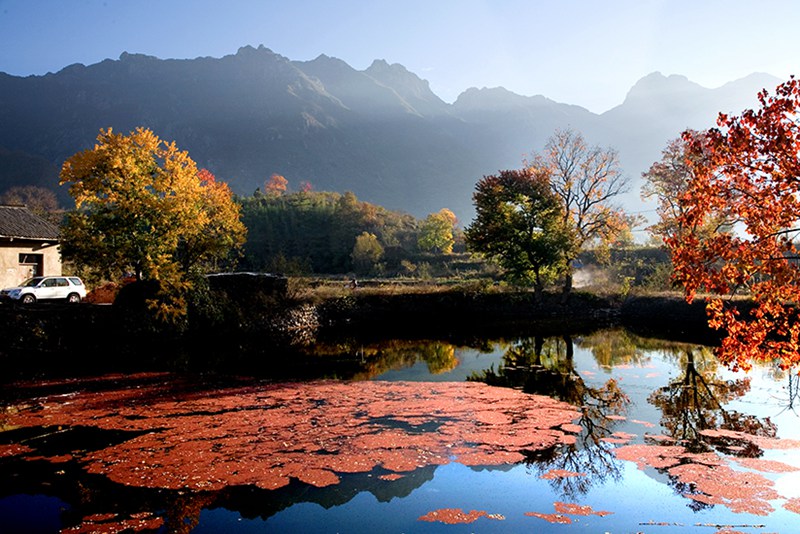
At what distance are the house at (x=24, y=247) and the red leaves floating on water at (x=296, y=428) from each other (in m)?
19.2

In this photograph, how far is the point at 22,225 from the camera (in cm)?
3045

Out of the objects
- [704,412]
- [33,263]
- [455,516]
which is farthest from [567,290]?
[33,263]

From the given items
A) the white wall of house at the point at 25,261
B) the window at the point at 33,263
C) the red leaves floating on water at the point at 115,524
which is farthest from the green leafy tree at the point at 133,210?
the red leaves floating on water at the point at 115,524

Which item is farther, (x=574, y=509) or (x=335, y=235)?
(x=335, y=235)

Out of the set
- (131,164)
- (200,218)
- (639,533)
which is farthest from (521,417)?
(131,164)

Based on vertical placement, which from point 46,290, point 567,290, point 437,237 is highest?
point 437,237

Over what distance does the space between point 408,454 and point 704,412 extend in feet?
24.8

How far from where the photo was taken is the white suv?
85.2ft

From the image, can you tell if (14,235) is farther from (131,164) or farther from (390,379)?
(390,379)

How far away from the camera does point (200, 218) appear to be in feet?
81.5

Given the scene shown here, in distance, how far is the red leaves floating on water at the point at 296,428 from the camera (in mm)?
9164

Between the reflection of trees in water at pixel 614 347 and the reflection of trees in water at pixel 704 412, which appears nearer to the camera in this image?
the reflection of trees in water at pixel 704 412

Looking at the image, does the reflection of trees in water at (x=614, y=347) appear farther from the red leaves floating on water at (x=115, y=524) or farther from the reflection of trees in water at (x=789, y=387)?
the red leaves floating on water at (x=115, y=524)

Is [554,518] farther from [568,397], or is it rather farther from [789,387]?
[789,387]
